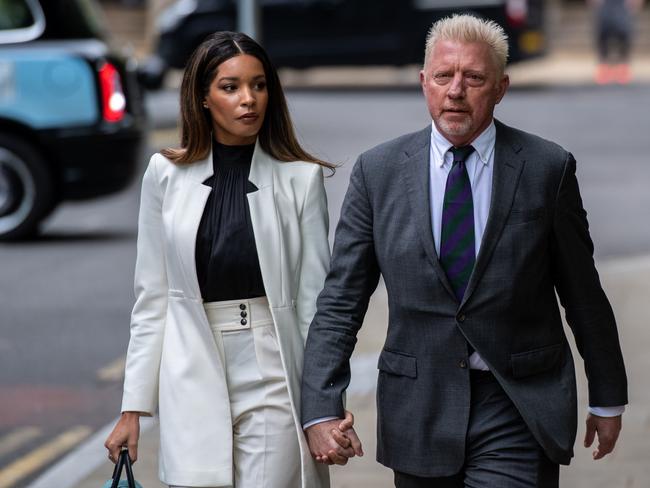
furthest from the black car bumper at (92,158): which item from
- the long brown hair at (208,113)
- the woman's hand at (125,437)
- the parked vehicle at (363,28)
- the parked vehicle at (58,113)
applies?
the parked vehicle at (363,28)

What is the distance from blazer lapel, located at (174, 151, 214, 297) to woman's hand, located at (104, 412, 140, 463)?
1.16 feet

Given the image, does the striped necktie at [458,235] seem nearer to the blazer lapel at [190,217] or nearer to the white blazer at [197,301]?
the white blazer at [197,301]

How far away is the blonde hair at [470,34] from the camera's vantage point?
365 centimetres

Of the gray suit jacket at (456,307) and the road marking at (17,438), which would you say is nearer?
the gray suit jacket at (456,307)

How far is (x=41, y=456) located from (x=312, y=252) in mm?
2966

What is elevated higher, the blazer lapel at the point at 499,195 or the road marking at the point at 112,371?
the blazer lapel at the point at 499,195

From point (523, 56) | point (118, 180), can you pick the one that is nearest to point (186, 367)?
point (118, 180)

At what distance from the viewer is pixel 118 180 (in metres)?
11.7

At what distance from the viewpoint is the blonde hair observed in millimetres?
3652

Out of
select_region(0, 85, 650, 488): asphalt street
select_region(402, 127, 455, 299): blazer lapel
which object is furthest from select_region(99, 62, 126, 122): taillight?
select_region(402, 127, 455, 299): blazer lapel

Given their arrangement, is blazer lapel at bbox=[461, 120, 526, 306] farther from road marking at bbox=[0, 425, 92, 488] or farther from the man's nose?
road marking at bbox=[0, 425, 92, 488]

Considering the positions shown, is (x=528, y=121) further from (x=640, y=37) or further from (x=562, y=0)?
→ (x=562, y=0)

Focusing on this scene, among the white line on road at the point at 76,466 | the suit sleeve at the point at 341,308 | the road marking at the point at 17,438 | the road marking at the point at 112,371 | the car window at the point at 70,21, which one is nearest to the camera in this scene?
the suit sleeve at the point at 341,308

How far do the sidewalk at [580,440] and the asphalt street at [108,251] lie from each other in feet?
1.63
